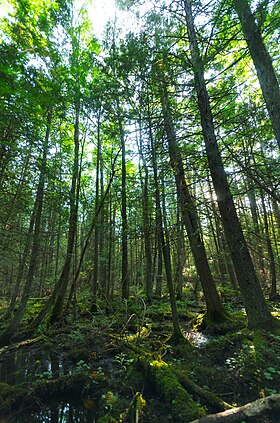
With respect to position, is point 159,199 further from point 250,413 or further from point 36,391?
point 36,391

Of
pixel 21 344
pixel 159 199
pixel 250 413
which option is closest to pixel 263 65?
pixel 159 199

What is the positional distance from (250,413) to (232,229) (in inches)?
143

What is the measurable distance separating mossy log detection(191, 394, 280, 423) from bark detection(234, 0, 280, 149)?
3.66 meters

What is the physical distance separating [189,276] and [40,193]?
59.1ft

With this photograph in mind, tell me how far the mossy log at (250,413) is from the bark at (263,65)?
3664 millimetres

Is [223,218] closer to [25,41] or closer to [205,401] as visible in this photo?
[205,401]

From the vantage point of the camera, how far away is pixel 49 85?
4.89m

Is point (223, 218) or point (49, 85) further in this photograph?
point (223, 218)

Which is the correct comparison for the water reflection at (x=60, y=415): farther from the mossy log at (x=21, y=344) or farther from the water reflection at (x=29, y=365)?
the mossy log at (x=21, y=344)

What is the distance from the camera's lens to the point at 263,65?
144 inches

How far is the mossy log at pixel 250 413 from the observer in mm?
2537

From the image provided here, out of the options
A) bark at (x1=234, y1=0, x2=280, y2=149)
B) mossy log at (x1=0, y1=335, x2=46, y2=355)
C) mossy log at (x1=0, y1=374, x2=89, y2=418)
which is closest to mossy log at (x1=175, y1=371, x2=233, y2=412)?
mossy log at (x1=0, y1=374, x2=89, y2=418)

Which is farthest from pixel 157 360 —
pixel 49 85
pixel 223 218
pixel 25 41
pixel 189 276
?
pixel 189 276

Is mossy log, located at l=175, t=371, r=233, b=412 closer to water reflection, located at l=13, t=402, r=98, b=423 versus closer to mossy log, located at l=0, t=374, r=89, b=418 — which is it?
water reflection, located at l=13, t=402, r=98, b=423
